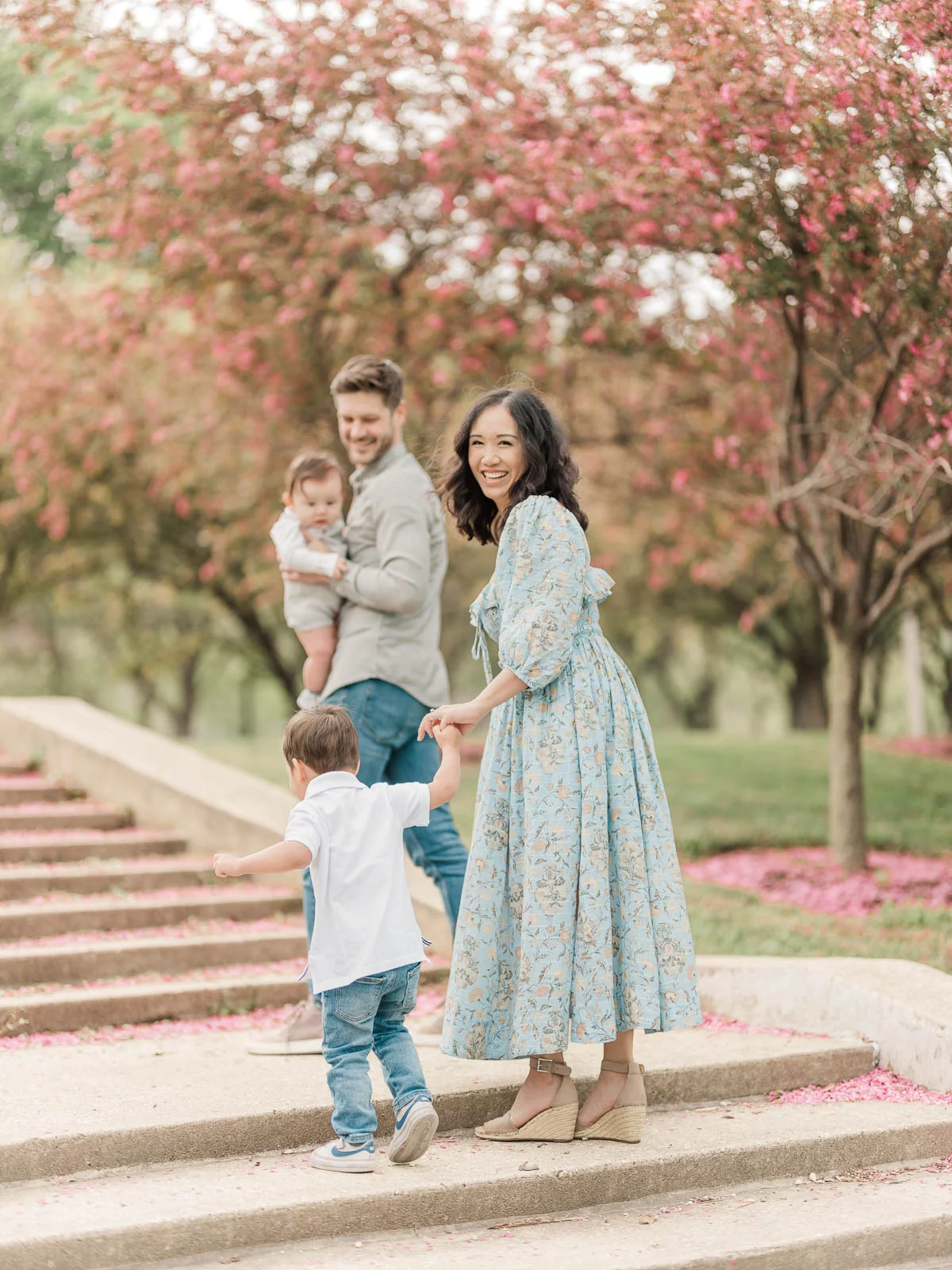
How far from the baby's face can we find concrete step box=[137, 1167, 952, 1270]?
7.12 feet

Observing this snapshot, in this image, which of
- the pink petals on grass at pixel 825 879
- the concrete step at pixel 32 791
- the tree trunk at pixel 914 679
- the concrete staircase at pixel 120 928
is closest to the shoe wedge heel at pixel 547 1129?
the concrete staircase at pixel 120 928

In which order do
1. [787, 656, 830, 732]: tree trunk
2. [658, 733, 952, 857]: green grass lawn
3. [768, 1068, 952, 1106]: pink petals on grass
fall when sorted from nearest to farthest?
[768, 1068, 952, 1106]: pink petals on grass < [658, 733, 952, 857]: green grass lawn < [787, 656, 830, 732]: tree trunk

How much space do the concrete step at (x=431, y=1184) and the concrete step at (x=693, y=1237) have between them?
38 mm

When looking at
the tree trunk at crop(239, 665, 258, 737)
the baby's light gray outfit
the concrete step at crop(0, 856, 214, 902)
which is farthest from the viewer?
the tree trunk at crop(239, 665, 258, 737)

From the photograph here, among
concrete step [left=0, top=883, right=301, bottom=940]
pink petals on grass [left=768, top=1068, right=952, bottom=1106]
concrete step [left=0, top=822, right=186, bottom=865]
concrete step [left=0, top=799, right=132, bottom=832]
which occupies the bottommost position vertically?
pink petals on grass [left=768, top=1068, right=952, bottom=1106]

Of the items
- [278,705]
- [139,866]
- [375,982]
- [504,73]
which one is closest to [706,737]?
[504,73]

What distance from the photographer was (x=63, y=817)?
6949 millimetres

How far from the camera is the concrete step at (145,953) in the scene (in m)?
5.09

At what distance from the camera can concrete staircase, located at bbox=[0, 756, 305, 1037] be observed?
494 centimetres

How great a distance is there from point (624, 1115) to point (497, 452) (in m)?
1.81

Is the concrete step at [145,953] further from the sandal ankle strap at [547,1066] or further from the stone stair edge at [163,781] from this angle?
the sandal ankle strap at [547,1066]

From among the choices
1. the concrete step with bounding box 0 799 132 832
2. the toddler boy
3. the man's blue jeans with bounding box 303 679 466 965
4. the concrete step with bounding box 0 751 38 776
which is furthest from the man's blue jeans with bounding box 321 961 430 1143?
the concrete step with bounding box 0 751 38 776

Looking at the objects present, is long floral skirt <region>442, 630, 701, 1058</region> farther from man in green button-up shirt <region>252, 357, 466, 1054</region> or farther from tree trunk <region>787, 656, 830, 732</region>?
tree trunk <region>787, 656, 830, 732</region>

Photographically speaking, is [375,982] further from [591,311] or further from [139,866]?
[591,311]
